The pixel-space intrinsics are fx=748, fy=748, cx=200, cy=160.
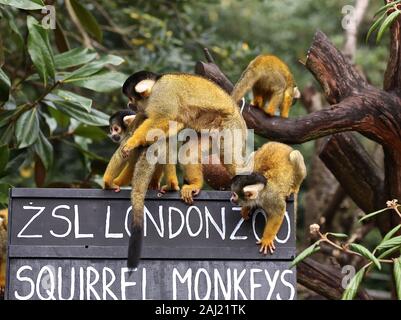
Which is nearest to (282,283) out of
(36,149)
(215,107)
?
(215,107)

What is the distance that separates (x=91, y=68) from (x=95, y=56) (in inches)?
4.6

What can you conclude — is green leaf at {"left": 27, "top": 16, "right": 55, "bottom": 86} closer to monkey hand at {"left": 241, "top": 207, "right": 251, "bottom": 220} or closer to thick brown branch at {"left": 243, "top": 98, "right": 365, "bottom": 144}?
thick brown branch at {"left": 243, "top": 98, "right": 365, "bottom": 144}

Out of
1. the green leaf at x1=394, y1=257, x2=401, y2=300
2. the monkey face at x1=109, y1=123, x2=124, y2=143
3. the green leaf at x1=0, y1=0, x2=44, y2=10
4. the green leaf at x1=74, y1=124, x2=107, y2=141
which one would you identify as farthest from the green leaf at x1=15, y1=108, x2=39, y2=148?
the green leaf at x1=394, y1=257, x2=401, y2=300

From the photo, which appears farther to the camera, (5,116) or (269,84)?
(269,84)

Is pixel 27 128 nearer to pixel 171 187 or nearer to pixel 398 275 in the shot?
pixel 171 187

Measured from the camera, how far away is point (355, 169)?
5016 mm

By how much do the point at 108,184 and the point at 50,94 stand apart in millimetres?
1916

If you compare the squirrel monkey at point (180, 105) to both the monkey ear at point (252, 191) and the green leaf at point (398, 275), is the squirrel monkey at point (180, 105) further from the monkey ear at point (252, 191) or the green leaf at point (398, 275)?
the green leaf at point (398, 275)

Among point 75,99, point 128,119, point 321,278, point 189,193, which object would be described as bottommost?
point 321,278

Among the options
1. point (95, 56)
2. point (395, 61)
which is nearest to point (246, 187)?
point (395, 61)

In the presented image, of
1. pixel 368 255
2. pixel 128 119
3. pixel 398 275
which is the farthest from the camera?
pixel 128 119

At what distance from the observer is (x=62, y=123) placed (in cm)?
558

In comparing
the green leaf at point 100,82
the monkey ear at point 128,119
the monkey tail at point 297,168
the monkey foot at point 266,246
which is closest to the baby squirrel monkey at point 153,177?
the monkey ear at point 128,119

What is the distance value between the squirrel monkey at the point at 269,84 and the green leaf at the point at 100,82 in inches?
32.8
